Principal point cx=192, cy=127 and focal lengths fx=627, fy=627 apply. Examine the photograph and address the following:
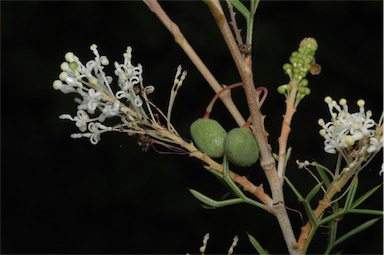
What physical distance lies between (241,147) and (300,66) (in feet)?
0.45

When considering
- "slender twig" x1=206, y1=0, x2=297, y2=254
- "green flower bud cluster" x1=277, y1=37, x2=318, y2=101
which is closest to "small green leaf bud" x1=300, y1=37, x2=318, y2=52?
"green flower bud cluster" x1=277, y1=37, x2=318, y2=101

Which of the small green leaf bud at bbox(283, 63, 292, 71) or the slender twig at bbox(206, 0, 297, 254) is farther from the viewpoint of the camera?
the small green leaf bud at bbox(283, 63, 292, 71)

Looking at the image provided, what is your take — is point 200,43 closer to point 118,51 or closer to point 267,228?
point 118,51

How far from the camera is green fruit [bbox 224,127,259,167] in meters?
0.68

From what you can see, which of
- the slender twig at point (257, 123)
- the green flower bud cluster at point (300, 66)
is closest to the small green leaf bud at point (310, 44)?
the green flower bud cluster at point (300, 66)

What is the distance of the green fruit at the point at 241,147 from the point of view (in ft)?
2.23

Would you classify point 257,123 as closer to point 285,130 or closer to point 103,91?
point 285,130

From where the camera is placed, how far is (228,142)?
0.69m

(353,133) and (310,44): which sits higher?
(310,44)

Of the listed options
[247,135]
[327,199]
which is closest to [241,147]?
[247,135]

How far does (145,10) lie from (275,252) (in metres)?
0.91

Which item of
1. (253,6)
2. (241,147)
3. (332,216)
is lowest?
(332,216)

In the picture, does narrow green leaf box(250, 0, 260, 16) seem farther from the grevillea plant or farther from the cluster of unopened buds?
the cluster of unopened buds

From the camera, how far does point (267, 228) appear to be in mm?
2064
